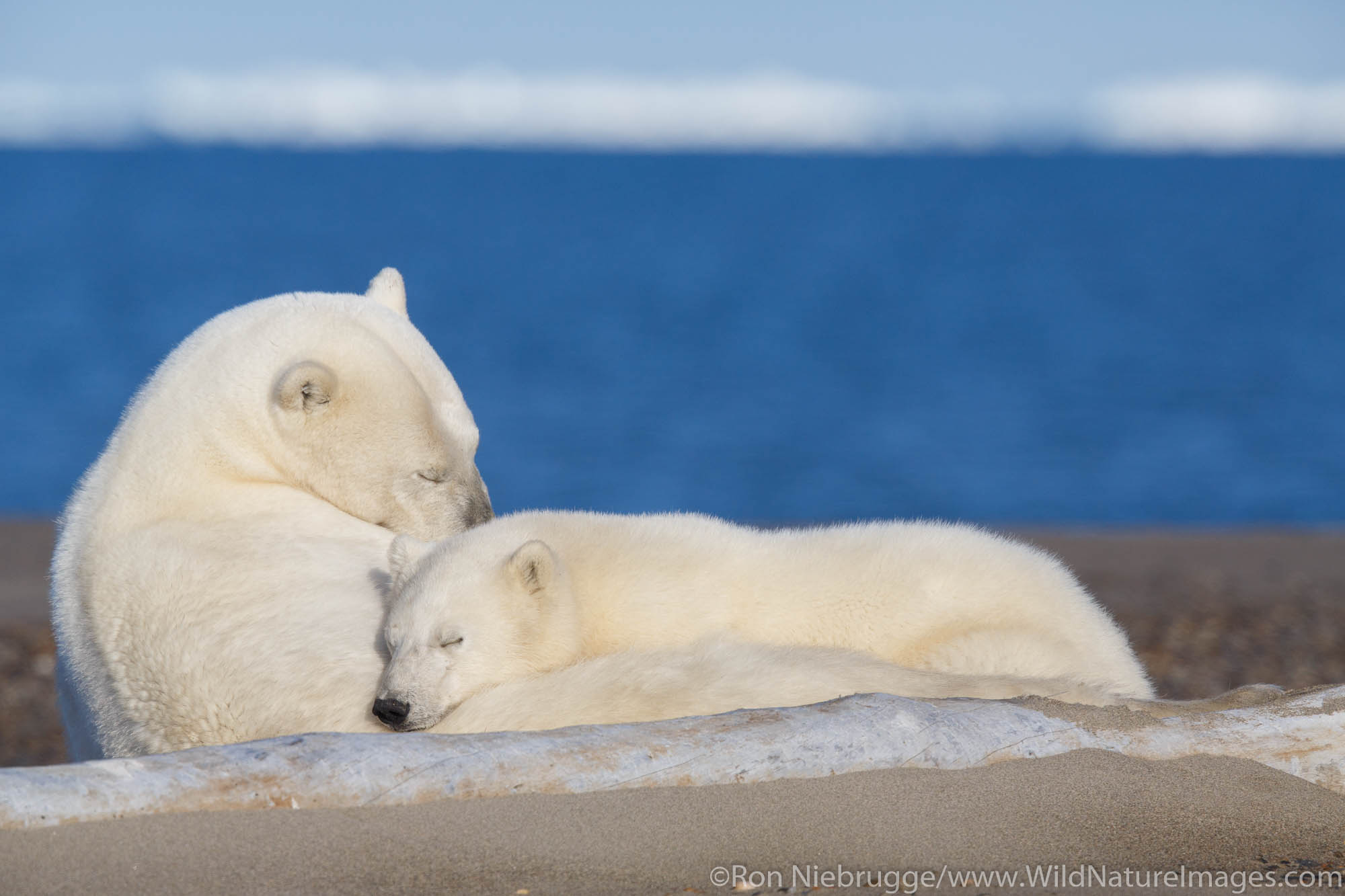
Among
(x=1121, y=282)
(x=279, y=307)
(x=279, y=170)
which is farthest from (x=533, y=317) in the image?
(x=279, y=170)

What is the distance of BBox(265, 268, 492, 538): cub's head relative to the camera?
3.75 metres

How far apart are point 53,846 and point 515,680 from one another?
1050 millimetres

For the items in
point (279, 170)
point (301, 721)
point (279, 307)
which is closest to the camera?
point (301, 721)

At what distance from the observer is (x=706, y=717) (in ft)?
9.14

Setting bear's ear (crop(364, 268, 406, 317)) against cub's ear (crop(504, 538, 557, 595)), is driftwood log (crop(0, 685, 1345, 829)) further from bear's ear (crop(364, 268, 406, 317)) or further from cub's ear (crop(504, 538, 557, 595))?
bear's ear (crop(364, 268, 406, 317))

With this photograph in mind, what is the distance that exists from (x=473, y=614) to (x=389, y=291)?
1456 millimetres

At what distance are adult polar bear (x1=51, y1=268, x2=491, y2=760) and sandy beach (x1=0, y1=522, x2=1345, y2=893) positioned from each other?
23.3 inches

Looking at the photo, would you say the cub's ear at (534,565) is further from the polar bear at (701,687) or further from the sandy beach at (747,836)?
the sandy beach at (747,836)

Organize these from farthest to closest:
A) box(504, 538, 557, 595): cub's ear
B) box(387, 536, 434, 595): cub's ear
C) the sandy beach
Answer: box(387, 536, 434, 595): cub's ear → box(504, 538, 557, 595): cub's ear → the sandy beach

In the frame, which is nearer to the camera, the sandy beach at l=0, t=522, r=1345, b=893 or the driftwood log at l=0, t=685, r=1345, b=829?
the sandy beach at l=0, t=522, r=1345, b=893

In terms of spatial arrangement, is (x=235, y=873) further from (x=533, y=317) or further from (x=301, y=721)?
(x=533, y=317)

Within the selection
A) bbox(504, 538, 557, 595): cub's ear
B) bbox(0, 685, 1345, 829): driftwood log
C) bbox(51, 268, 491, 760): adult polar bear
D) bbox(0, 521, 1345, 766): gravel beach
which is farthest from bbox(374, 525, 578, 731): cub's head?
bbox(0, 521, 1345, 766): gravel beach

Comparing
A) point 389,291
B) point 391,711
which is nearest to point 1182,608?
point 389,291

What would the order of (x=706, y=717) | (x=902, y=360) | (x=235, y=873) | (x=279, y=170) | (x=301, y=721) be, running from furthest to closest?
(x=279, y=170) < (x=902, y=360) < (x=301, y=721) < (x=706, y=717) < (x=235, y=873)
